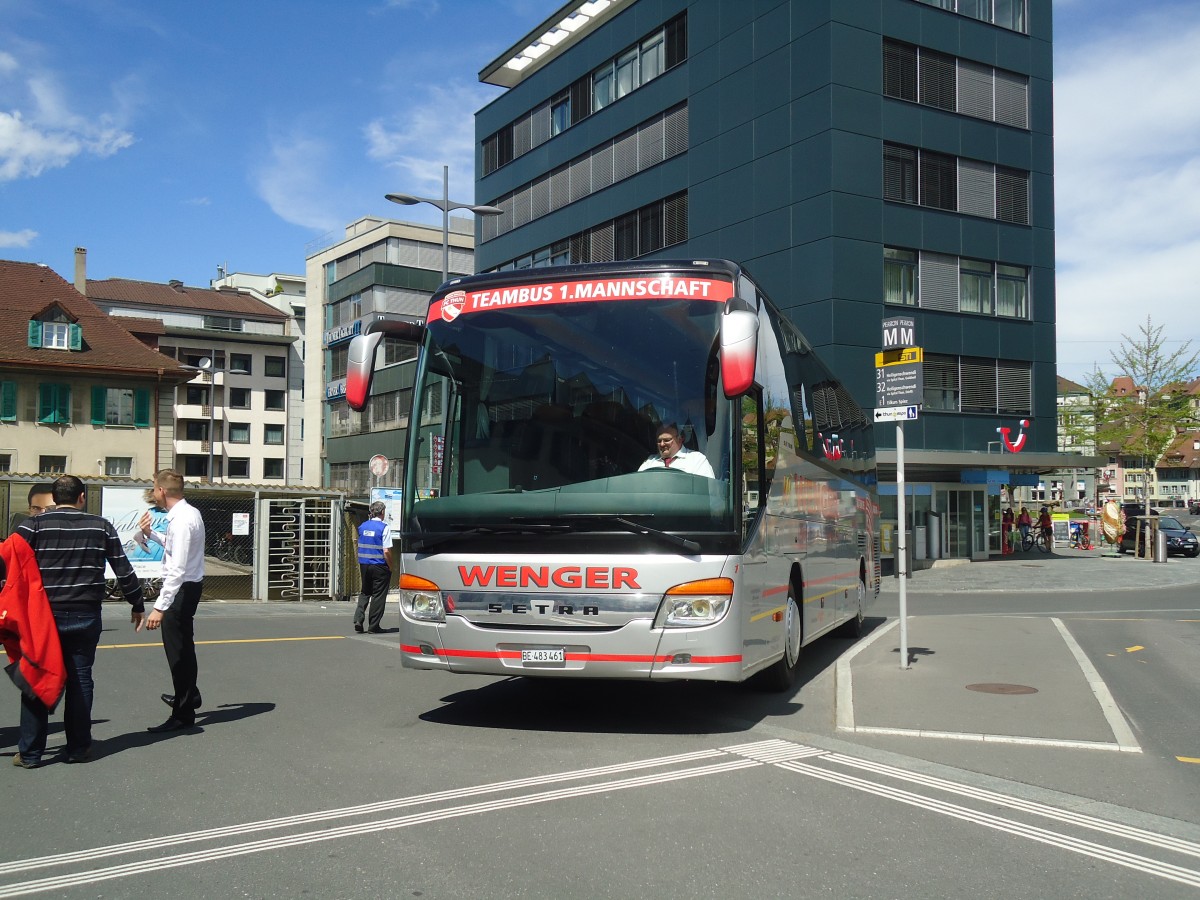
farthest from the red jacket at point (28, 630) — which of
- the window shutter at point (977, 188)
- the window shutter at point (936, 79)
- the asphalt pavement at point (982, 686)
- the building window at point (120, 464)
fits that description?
the building window at point (120, 464)

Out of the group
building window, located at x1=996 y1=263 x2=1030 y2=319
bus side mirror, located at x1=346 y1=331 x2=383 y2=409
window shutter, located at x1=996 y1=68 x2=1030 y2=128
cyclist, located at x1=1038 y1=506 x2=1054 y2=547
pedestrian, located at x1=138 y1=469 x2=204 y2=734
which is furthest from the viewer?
cyclist, located at x1=1038 y1=506 x2=1054 y2=547

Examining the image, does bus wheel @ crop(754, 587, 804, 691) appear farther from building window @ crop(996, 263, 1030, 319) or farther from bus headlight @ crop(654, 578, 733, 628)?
building window @ crop(996, 263, 1030, 319)

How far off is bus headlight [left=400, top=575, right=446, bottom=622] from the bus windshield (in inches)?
12.1

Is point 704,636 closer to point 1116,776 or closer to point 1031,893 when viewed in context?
point 1116,776

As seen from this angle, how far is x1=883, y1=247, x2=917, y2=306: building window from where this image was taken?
35625 mm

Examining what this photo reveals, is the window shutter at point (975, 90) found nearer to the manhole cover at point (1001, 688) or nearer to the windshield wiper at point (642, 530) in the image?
the manhole cover at point (1001, 688)

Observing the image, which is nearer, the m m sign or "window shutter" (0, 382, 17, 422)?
the m m sign

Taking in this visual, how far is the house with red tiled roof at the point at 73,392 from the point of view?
44844mm

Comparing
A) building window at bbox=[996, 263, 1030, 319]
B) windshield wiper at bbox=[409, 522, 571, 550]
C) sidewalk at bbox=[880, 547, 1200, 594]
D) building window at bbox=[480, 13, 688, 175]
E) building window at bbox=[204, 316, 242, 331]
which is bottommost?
sidewalk at bbox=[880, 547, 1200, 594]

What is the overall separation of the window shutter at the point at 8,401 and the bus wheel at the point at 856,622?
39.0m

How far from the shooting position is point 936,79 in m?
36.4

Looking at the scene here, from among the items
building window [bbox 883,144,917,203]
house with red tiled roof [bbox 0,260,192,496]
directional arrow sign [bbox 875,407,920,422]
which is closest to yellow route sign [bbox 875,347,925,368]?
directional arrow sign [bbox 875,407,920,422]

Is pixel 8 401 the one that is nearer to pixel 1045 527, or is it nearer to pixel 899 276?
pixel 899 276

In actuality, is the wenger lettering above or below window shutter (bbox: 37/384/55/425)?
below
